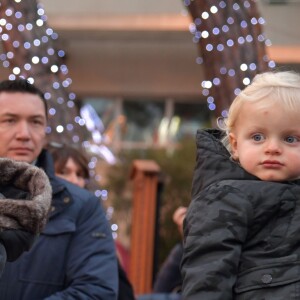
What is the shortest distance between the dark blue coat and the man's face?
143mm

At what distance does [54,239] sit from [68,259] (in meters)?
0.09

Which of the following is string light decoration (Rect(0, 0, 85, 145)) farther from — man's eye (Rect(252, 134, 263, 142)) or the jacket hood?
man's eye (Rect(252, 134, 263, 142))

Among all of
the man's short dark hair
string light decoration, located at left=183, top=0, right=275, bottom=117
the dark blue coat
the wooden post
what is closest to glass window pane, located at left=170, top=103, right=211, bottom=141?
the wooden post

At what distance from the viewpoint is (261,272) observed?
2.73 m

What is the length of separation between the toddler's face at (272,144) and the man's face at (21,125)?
1.45 m

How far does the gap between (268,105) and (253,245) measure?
0.39 m

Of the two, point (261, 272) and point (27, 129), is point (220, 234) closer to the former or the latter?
point (261, 272)

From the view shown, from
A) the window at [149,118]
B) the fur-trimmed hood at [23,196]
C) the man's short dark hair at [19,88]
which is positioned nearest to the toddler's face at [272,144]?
the fur-trimmed hood at [23,196]

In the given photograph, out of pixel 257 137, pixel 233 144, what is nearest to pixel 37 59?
pixel 233 144

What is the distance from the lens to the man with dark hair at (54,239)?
3801 millimetres

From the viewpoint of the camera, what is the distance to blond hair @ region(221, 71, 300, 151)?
2846 mm

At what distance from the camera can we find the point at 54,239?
388cm

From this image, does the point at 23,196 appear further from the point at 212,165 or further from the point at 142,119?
the point at 142,119

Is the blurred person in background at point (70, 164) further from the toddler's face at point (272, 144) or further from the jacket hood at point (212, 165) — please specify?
the toddler's face at point (272, 144)
